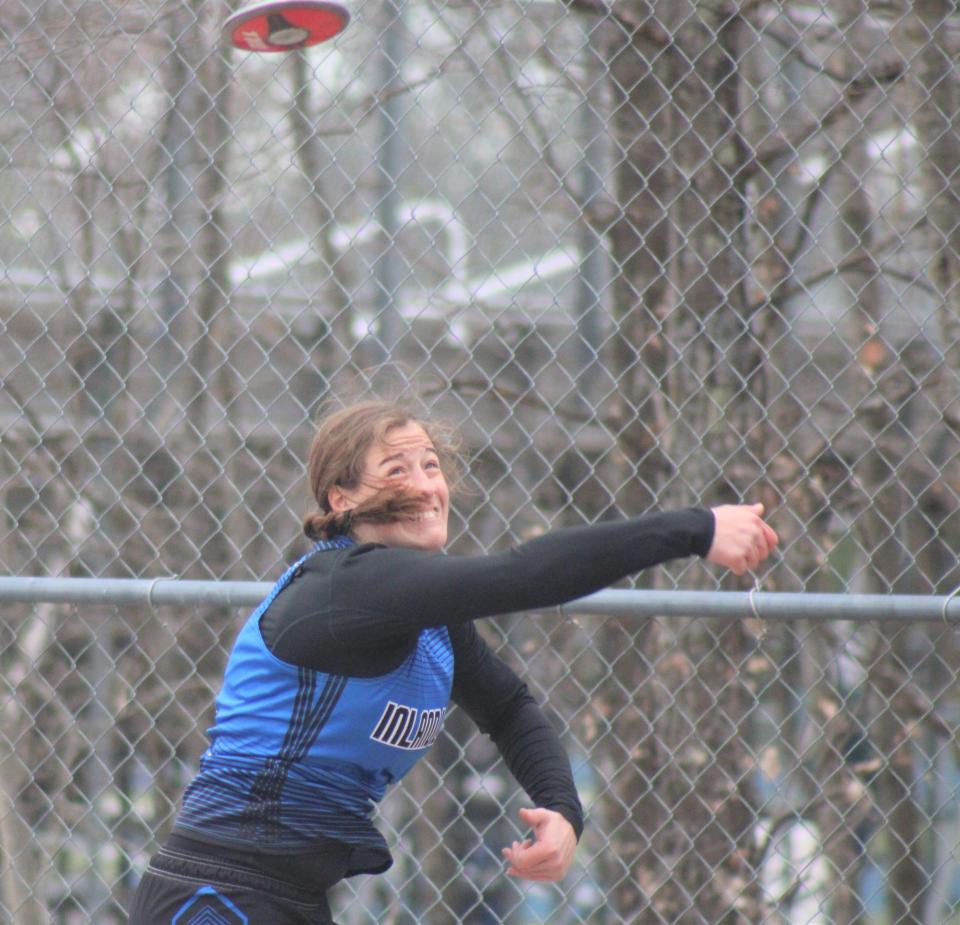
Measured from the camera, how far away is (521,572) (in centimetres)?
188

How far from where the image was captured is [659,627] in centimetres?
425

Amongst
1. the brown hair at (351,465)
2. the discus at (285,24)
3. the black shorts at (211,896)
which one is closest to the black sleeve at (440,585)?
the brown hair at (351,465)

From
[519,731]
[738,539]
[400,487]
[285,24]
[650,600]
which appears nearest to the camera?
[738,539]

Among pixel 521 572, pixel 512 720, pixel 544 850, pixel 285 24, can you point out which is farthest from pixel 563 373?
pixel 521 572

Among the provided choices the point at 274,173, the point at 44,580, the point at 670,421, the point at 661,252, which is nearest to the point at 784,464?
the point at 670,421

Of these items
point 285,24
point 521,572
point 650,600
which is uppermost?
point 285,24

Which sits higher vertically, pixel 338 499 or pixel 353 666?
pixel 338 499

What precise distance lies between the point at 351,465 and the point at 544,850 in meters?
0.70

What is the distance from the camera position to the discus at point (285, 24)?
10.2 ft

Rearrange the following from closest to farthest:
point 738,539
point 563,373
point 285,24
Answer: point 738,539 < point 285,24 < point 563,373

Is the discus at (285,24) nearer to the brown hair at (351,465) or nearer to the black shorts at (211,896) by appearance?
the brown hair at (351,465)

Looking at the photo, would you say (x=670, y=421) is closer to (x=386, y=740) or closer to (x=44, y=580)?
(x=44, y=580)

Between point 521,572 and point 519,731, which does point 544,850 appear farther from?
point 521,572

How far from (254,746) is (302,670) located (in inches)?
6.3
